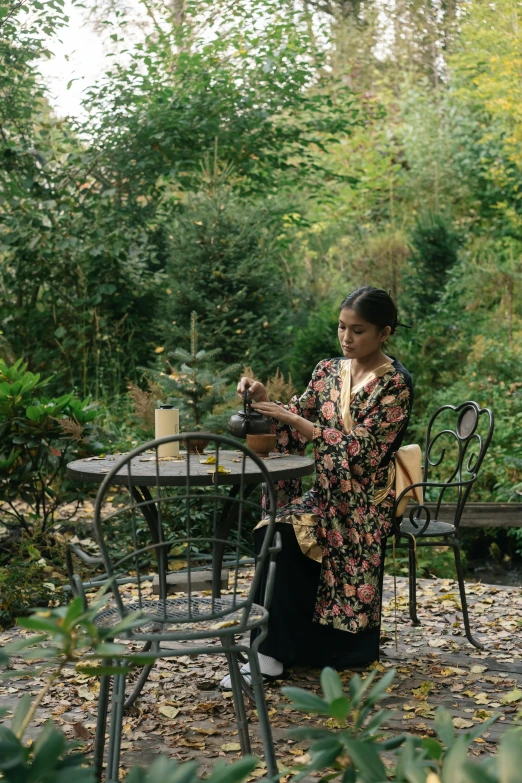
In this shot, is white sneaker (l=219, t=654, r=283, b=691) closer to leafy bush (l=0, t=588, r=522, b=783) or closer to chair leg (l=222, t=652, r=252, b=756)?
chair leg (l=222, t=652, r=252, b=756)

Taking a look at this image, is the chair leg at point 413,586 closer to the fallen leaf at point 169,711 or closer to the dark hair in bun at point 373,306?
the dark hair in bun at point 373,306

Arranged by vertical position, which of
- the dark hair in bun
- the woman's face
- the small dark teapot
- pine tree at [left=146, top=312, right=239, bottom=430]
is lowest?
pine tree at [left=146, top=312, right=239, bottom=430]

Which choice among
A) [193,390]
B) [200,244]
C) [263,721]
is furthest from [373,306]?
[200,244]

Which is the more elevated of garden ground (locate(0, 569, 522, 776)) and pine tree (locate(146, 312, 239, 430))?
pine tree (locate(146, 312, 239, 430))

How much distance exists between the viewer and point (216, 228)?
22.7 feet

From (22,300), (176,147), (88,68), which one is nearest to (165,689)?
(22,300)

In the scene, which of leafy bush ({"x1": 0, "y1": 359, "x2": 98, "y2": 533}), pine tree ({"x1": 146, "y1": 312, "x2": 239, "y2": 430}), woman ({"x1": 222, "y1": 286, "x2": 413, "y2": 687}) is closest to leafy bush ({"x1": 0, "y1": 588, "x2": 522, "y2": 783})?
woman ({"x1": 222, "y1": 286, "x2": 413, "y2": 687})

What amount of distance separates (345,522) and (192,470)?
2.47 feet

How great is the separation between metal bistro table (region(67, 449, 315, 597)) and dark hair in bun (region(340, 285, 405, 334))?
1.92ft

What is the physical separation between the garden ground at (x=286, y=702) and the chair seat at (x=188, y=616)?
0.46 meters

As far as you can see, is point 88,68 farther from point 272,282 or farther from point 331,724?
point 331,724

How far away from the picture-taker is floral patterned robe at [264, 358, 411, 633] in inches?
130

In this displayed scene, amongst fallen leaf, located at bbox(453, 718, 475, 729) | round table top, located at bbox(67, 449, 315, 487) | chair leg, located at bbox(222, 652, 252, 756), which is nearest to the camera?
chair leg, located at bbox(222, 652, 252, 756)

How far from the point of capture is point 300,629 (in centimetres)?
338
